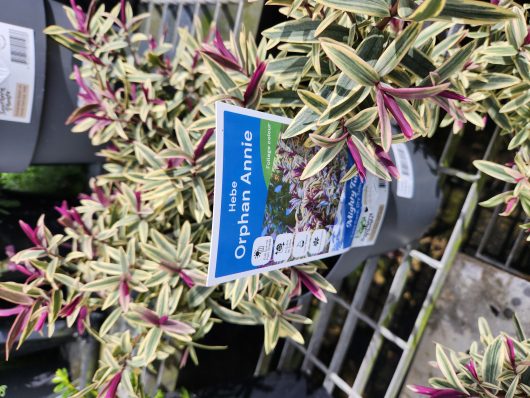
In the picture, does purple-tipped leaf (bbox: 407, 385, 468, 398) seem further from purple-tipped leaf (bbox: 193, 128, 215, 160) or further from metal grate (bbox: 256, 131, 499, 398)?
purple-tipped leaf (bbox: 193, 128, 215, 160)

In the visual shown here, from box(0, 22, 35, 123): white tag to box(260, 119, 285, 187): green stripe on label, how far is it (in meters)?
0.86

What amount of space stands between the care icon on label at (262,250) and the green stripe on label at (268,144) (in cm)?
8

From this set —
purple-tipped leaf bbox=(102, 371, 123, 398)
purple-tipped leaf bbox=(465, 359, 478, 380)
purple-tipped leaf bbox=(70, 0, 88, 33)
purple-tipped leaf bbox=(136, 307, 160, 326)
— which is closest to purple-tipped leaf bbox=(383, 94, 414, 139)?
purple-tipped leaf bbox=(465, 359, 478, 380)

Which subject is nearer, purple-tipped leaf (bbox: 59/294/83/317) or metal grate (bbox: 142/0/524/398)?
purple-tipped leaf (bbox: 59/294/83/317)

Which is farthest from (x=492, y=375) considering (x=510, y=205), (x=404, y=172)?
(x=404, y=172)

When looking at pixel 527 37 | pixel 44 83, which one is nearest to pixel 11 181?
pixel 44 83

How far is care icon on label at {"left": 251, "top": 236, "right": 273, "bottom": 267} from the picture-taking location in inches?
23.0

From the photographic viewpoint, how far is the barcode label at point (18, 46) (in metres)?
1.06

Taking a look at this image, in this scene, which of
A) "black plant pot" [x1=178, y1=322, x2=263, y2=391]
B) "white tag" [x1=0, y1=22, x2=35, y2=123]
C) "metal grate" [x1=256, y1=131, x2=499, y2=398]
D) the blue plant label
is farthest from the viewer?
"black plant pot" [x1=178, y1=322, x2=263, y2=391]

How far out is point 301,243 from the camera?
0.65m

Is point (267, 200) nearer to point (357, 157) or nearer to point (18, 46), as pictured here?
point (357, 157)

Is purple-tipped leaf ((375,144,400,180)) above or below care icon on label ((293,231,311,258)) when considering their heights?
above

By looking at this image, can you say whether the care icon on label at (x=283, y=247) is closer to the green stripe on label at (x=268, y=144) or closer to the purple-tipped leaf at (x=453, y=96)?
the green stripe on label at (x=268, y=144)

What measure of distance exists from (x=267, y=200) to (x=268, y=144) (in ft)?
0.27
